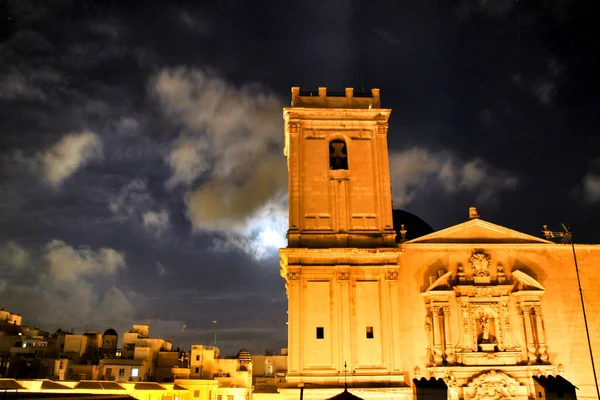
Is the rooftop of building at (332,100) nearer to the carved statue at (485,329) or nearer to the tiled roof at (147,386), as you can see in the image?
the carved statue at (485,329)

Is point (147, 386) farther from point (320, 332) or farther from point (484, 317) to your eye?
point (484, 317)

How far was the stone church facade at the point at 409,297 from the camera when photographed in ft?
84.5

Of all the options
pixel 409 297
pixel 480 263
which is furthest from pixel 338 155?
pixel 480 263

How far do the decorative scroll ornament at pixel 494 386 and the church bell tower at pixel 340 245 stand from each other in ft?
11.3

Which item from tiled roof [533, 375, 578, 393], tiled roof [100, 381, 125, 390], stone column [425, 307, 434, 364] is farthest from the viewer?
tiled roof [100, 381, 125, 390]

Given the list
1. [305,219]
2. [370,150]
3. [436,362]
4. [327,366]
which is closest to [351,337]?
[327,366]

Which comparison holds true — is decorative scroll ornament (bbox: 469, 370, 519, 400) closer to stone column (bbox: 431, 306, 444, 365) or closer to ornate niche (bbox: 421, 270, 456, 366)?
ornate niche (bbox: 421, 270, 456, 366)

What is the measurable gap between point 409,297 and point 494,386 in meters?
5.27

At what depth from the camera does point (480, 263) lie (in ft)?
90.5

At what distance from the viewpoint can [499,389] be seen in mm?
25531

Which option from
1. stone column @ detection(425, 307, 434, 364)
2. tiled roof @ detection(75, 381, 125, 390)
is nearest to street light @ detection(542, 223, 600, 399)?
stone column @ detection(425, 307, 434, 364)

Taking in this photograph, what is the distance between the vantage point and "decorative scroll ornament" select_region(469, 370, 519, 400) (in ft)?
83.5

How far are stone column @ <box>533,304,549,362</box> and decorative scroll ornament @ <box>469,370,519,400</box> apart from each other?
179 cm

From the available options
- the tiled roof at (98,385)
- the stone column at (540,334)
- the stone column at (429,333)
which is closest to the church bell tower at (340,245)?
the stone column at (429,333)
